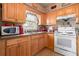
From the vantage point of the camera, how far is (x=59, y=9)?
313cm

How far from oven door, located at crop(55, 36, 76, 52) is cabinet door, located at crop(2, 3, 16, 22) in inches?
59.3

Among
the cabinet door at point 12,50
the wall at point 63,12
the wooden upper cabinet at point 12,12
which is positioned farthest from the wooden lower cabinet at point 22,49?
the wall at point 63,12

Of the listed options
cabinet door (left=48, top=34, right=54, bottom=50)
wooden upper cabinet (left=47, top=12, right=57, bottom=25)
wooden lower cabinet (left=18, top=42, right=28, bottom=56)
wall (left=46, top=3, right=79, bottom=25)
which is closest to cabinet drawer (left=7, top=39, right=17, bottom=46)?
wooden lower cabinet (left=18, top=42, right=28, bottom=56)

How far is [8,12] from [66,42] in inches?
68.7

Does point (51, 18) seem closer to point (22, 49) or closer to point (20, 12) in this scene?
point (20, 12)

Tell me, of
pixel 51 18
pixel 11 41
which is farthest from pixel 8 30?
pixel 51 18

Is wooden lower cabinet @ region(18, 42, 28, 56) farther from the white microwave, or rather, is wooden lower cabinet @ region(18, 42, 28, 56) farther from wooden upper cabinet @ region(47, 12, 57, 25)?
wooden upper cabinet @ region(47, 12, 57, 25)

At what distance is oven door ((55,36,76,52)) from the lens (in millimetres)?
2157

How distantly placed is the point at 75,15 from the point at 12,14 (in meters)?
1.84

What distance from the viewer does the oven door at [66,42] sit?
2157 mm

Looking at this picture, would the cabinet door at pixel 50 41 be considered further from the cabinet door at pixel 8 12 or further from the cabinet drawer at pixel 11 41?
the cabinet drawer at pixel 11 41

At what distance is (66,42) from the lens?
2373mm

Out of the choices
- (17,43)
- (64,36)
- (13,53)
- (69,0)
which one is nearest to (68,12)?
(64,36)

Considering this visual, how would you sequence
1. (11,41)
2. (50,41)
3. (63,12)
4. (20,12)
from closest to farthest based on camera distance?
(11,41) → (20,12) → (63,12) → (50,41)
